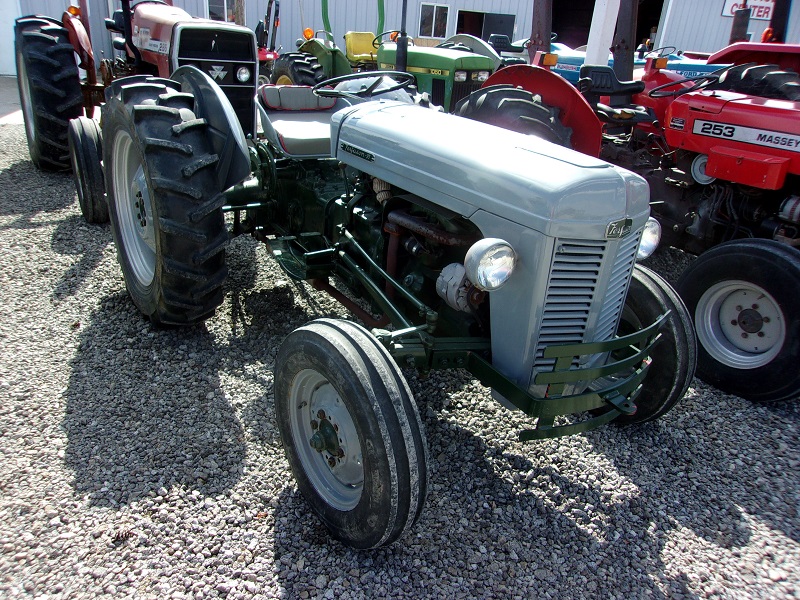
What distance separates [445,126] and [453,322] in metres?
0.83

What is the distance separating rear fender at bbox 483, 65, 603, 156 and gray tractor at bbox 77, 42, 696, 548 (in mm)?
1706

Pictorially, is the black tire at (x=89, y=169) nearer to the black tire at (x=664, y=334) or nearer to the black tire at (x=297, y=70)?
the black tire at (x=297, y=70)

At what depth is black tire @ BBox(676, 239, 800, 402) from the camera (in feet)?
10.2

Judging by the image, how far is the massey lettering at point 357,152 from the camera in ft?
8.89

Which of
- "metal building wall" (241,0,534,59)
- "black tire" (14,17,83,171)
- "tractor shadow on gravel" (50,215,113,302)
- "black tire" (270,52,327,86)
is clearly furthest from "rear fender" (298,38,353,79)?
"metal building wall" (241,0,534,59)

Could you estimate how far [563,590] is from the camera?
6.80 ft

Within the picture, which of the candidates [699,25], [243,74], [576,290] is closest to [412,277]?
[576,290]

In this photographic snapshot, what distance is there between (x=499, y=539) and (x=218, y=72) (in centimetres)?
420

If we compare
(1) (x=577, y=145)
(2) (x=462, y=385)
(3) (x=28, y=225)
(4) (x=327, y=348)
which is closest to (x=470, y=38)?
(1) (x=577, y=145)

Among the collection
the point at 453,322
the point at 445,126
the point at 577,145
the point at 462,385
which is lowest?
the point at 462,385

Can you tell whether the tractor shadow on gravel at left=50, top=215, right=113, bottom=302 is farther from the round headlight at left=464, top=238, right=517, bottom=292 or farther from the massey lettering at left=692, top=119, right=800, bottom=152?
the massey lettering at left=692, top=119, right=800, bottom=152

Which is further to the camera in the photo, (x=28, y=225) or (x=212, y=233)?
(x=28, y=225)

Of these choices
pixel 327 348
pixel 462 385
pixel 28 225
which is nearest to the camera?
pixel 327 348

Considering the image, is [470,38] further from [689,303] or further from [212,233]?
[212,233]
